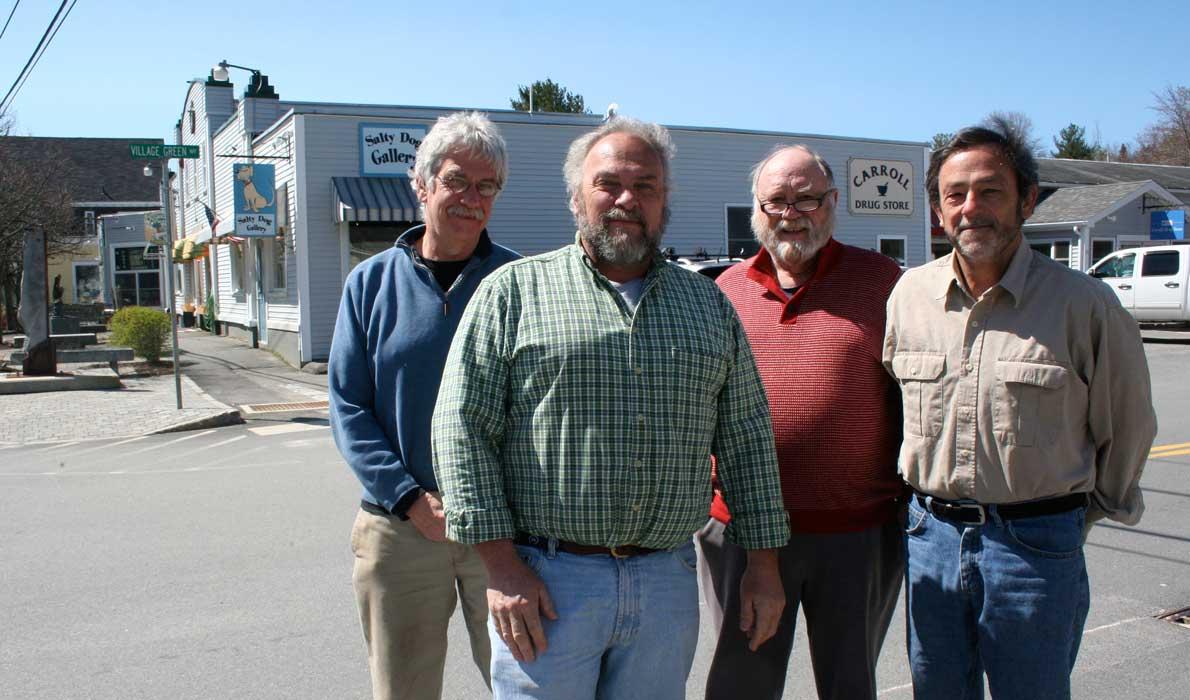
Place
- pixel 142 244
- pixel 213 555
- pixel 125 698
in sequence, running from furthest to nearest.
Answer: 1. pixel 142 244
2. pixel 213 555
3. pixel 125 698

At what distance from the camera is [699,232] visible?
835 inches

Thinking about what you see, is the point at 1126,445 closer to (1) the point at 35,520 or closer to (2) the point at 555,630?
(2) the point at 555,630

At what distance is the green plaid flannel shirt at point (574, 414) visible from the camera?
2256mm

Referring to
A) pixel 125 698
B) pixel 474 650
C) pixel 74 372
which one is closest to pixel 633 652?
pixel 474 650

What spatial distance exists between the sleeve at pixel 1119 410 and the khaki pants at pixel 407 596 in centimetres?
183

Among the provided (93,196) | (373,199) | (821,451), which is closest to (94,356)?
(373,199)

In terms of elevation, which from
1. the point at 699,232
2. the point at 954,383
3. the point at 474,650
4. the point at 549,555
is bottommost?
the point at 474,650

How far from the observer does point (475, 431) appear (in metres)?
2.25

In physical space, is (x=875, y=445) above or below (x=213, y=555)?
above

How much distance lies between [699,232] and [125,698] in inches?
719

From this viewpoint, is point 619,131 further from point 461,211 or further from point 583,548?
point 583,548

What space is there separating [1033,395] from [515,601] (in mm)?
1500

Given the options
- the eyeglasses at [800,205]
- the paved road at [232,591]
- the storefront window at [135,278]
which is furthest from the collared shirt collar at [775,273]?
the storefront window at [135,278]

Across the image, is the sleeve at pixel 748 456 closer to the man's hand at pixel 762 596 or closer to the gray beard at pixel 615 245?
the man's hand at pixel 762 596
